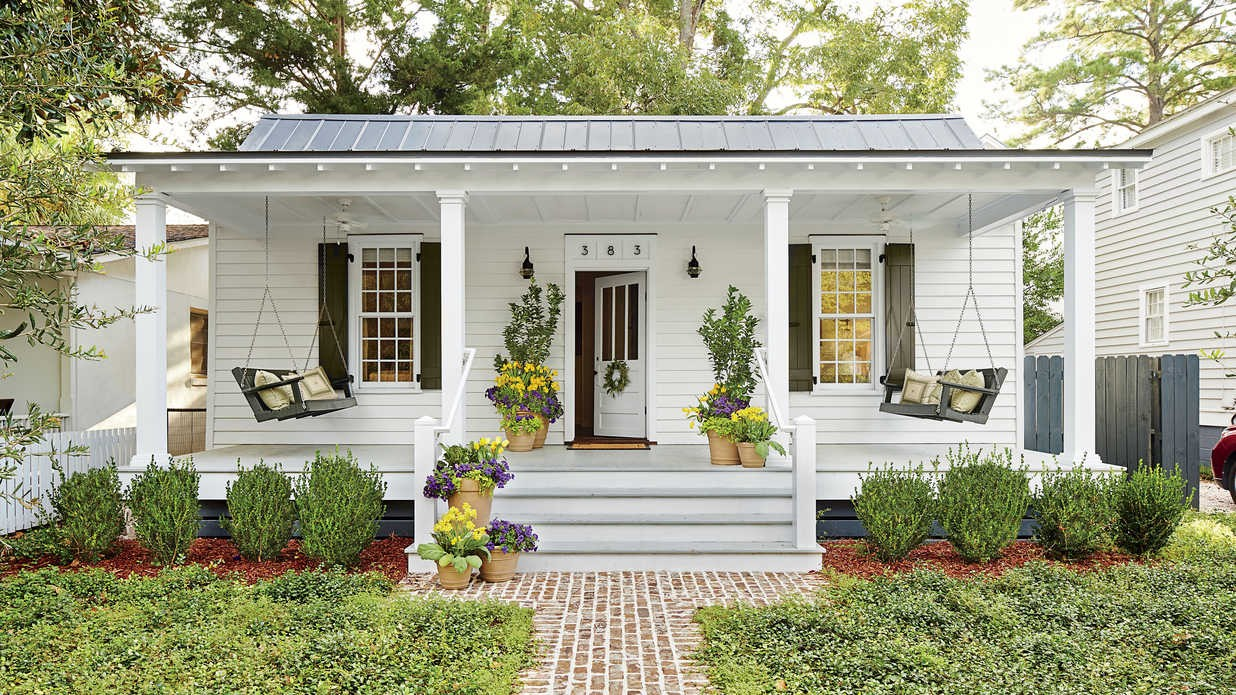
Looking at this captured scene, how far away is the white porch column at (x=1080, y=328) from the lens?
655 centimetres

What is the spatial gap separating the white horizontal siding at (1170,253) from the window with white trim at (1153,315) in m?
0.12

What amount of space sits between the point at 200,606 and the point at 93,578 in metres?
1.11

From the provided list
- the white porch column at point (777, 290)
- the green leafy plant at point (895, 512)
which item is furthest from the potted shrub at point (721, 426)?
the green leafy plant at point (895, 512)

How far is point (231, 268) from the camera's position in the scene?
8836 millimetres

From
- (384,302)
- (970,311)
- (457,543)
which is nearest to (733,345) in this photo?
(970,311)

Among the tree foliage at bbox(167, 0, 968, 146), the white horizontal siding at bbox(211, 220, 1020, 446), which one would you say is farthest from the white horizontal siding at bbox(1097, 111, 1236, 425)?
the white horizontal siding at bbox(211, 220, 1020, 446)

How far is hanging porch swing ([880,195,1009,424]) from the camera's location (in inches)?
282

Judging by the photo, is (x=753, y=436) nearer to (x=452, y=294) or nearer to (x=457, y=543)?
(x=457, y=543)

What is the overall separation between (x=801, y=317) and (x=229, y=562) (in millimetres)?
5931

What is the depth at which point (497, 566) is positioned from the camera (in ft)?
18.2

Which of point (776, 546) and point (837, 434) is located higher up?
point (837, 434)

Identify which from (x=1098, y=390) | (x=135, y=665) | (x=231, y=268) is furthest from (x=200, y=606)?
(x=1098, y=390)

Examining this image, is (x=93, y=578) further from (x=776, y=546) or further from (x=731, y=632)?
(x=776, y=546)

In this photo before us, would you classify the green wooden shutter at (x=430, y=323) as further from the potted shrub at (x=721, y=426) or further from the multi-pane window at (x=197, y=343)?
the multi-pane window at (x=197, y=343)
